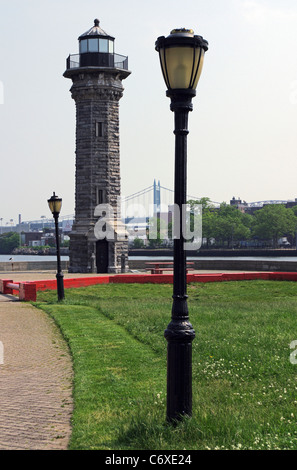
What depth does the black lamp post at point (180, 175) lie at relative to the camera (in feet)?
24.1

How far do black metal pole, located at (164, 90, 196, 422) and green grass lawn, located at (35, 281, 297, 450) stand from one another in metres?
0.24

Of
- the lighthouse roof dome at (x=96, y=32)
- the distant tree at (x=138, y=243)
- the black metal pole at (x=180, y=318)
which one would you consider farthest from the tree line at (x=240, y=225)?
the black metal pole at (x=180, y=318)

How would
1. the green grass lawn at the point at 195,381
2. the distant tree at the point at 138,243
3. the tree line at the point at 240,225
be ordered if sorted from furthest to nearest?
the distant tree at the point at 138,243
the tree line at the point at 240,225
the green grass lawn at the point at 195,381

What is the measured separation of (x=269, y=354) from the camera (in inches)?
432

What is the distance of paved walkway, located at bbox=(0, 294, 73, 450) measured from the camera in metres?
7.21

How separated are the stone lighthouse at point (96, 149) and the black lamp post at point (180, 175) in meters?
36.4

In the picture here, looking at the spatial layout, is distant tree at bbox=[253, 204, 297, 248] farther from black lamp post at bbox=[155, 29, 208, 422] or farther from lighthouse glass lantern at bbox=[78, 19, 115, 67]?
black lamp post at bbox=[155, 29, 208, 422]

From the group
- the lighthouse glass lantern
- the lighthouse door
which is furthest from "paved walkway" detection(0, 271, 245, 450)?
the lighthouse glass lantern

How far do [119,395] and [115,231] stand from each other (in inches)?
1416

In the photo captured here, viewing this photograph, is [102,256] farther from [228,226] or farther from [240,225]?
[240,225]

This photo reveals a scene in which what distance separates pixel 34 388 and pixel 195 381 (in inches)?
92.1

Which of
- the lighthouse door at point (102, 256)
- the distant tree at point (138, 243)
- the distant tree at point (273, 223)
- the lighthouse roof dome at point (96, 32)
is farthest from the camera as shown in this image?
the distant tree at point (138, 243)

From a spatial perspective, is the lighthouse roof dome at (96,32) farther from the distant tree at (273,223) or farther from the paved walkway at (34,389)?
the distant tree at (273,223)
